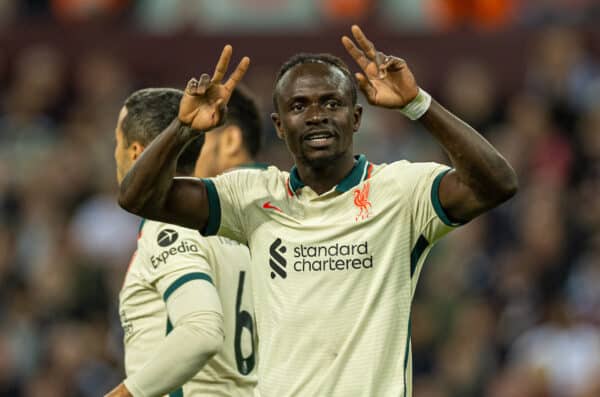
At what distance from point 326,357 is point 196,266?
0.78 m

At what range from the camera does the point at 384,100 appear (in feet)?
14.7

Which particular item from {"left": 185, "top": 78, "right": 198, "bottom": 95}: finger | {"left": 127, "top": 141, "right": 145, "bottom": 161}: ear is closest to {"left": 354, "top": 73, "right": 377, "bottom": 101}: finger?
{"left": 185, "top": 78, "right": 198, "bottom": 95}: finger

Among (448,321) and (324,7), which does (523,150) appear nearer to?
(448,321)

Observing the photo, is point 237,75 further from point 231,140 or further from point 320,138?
point 231,140

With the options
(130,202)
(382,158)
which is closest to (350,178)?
(130,202)

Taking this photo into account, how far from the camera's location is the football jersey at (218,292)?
5195 mm

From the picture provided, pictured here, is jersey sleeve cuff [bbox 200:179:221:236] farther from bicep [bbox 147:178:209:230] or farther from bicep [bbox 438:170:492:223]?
bicep [bbox 438:170:492:223]

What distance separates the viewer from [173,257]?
5152 millimetres

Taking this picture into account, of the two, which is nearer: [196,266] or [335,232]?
[335,232]

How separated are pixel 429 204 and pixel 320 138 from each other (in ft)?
1.43

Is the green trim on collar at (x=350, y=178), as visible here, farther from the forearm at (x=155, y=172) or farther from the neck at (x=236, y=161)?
the neck at (x=236, y=161)

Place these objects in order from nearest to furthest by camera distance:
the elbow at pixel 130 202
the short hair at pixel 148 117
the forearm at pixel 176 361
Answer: the elbow at pixel 130 202
the forearm at pixel 176 361
the short hair at pixel 148 117

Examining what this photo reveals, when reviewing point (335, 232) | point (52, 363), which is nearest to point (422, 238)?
point (335, 232)

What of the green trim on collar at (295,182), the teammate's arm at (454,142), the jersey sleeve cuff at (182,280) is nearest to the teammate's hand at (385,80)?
the teammate's arm at (454,142)
